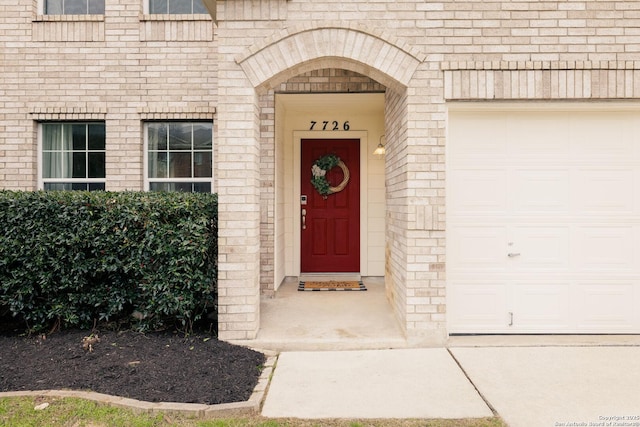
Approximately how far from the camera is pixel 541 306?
4402 millimetres

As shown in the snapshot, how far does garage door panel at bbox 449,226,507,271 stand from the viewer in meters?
4.38

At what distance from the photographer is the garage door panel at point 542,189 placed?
4.37 m

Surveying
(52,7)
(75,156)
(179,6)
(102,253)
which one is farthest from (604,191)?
(52,7)

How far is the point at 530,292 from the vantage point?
4398 millimetres

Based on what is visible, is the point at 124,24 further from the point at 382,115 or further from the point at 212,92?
the point at 382,115

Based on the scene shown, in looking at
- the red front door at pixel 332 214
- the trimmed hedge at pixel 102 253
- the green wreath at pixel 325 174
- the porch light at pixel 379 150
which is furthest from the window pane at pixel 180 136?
the porch light at pixel 379 150

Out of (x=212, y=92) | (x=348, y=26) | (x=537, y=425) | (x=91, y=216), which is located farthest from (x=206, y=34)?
(x=537, y=425)

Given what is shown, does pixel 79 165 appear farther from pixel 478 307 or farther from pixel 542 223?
pixel 542 223

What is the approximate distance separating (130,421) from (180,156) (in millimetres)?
4033

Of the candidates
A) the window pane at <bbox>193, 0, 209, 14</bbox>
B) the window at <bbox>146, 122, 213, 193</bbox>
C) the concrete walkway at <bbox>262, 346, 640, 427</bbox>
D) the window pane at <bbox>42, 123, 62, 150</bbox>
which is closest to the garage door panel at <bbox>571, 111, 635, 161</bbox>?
the concrete walkway at <bbox>262, 346, 640, 427</bbox>

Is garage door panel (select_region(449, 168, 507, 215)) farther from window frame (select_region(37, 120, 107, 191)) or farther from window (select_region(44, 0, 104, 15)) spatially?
window (select_region(44, 0, 104, 15))

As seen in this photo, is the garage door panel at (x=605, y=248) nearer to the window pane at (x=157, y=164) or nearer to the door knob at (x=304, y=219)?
the door knob at (x=304, y=219)

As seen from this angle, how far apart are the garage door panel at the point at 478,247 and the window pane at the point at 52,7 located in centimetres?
633

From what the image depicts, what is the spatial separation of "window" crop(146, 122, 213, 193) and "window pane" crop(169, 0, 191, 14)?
5.36 ft
